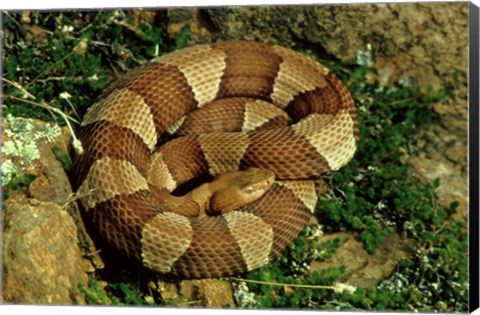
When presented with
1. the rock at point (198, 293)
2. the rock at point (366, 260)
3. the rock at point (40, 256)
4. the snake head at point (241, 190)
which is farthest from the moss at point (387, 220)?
the rock at point (40, 256)

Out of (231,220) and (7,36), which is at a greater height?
(7,36)

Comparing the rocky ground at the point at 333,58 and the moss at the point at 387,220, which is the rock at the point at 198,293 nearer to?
the rocky ground at the point at 333,58

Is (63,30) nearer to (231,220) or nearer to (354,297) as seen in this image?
(231,220)

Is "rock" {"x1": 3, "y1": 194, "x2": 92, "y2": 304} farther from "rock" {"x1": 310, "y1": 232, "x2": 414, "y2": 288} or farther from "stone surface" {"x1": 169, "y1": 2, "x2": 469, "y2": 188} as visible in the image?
"stone surface" {"x1": 169, "y1": 2, "x2": 469, "y2": 188}

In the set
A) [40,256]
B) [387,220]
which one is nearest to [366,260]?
[387,220]

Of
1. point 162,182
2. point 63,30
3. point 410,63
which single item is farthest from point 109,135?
point 410,63
